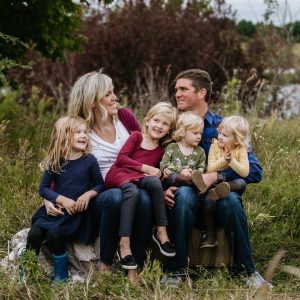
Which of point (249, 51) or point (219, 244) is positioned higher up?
point (249, 51)

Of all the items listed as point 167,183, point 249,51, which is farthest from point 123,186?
point 249,51

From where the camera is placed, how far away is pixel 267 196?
20.0 feet

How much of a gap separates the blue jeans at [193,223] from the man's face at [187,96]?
2.64 ft

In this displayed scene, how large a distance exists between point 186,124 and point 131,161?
47 centimetres

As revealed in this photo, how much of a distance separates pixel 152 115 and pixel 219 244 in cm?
104

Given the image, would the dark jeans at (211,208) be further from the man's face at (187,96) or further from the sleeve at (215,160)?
the man's face at (187,96)

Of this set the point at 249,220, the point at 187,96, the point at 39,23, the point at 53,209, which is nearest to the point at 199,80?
the point at 187,96

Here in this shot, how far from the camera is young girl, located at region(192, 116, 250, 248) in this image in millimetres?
4441

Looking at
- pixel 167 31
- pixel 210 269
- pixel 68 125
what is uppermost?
pixel 167 31

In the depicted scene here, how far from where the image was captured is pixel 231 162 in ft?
14.8

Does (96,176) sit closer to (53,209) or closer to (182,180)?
(53,209)

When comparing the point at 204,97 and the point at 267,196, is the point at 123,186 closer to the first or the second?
the point at 204,97

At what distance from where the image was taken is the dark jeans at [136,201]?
4.30m

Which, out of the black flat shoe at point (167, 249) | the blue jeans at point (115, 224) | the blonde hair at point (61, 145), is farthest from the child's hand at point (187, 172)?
the blonde hair at point (61, 145)
